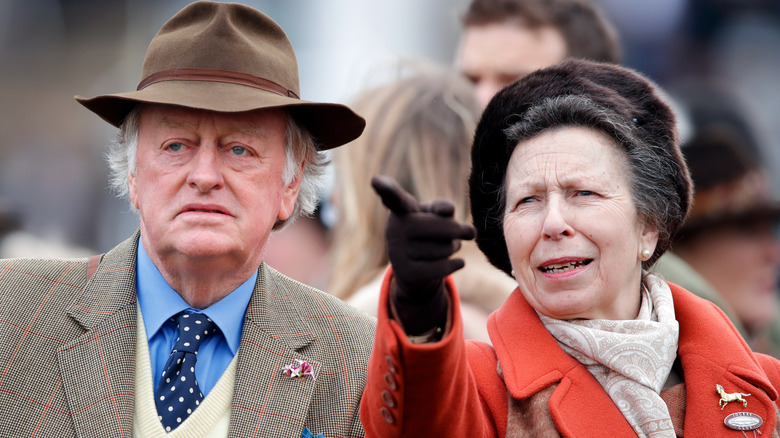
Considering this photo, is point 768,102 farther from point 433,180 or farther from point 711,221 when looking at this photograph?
point 433,180

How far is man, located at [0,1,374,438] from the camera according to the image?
3.34m

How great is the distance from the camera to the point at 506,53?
6008mm

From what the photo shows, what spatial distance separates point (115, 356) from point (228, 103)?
1.00 meters

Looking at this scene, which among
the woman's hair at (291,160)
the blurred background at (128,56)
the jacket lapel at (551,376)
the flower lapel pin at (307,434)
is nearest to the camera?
the jacket lapel at (551,376)

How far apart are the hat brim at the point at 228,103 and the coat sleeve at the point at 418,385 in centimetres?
104

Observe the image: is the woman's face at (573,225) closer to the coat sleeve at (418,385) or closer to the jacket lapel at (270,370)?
the coat sleeve at (418,385)

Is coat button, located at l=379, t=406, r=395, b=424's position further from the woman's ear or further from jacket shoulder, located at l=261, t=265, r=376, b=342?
the woman's ear

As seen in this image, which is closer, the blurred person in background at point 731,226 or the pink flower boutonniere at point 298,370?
the pink flower boutonniere at point 298,370

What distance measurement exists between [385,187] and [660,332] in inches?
56.0

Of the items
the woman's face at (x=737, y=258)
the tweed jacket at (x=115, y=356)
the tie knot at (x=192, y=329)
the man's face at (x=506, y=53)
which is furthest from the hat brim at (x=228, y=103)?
the woman's face at (x=737, y=258)

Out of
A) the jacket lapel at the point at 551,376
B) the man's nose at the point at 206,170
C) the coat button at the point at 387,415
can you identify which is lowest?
the jacket lapel at the point at 551,376

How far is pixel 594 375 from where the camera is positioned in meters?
3.39

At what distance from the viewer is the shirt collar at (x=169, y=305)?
3.59 meters

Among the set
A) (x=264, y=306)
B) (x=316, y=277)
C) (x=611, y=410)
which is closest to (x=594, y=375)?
(x=611, y=410)
